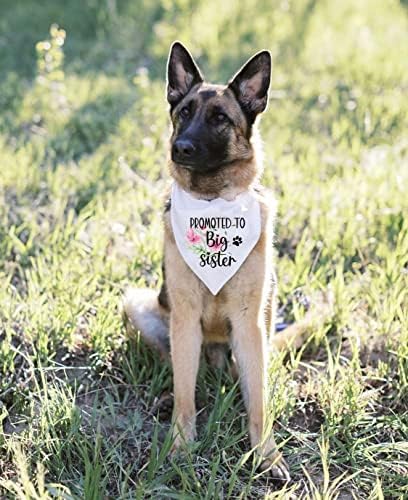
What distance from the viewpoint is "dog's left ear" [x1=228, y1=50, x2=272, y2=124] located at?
320 cm

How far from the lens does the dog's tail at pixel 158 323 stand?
3441 mm

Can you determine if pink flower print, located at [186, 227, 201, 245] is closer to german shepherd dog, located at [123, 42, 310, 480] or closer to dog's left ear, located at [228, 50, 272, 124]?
german shepherd dog, located at [123, 42, 310, 480]

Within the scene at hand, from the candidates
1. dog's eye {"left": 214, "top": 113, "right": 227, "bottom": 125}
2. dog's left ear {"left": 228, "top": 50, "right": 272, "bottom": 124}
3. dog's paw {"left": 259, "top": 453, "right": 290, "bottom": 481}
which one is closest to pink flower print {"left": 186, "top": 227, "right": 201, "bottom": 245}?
dog's eye {"left": 214, "top": 113, "right": 227, "bottom": 125}

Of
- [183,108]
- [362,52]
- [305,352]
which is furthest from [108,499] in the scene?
[362,52]

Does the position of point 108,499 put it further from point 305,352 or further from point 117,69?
point 117,69

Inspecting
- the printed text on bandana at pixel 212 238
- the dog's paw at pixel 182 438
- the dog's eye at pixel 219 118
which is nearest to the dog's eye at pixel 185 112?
the dog's eye at pixel 219 118

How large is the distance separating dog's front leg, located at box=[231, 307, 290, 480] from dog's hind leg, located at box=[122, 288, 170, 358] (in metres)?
0.46

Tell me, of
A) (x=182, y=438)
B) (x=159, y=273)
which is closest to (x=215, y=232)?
(x=182, y=438)

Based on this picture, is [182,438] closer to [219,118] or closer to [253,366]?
[253,366]

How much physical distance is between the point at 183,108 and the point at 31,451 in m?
1.61

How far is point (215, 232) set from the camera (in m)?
3.15

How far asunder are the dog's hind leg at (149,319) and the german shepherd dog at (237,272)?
0.17 metres

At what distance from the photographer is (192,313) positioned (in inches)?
120

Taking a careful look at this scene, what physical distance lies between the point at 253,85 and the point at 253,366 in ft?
4.16
